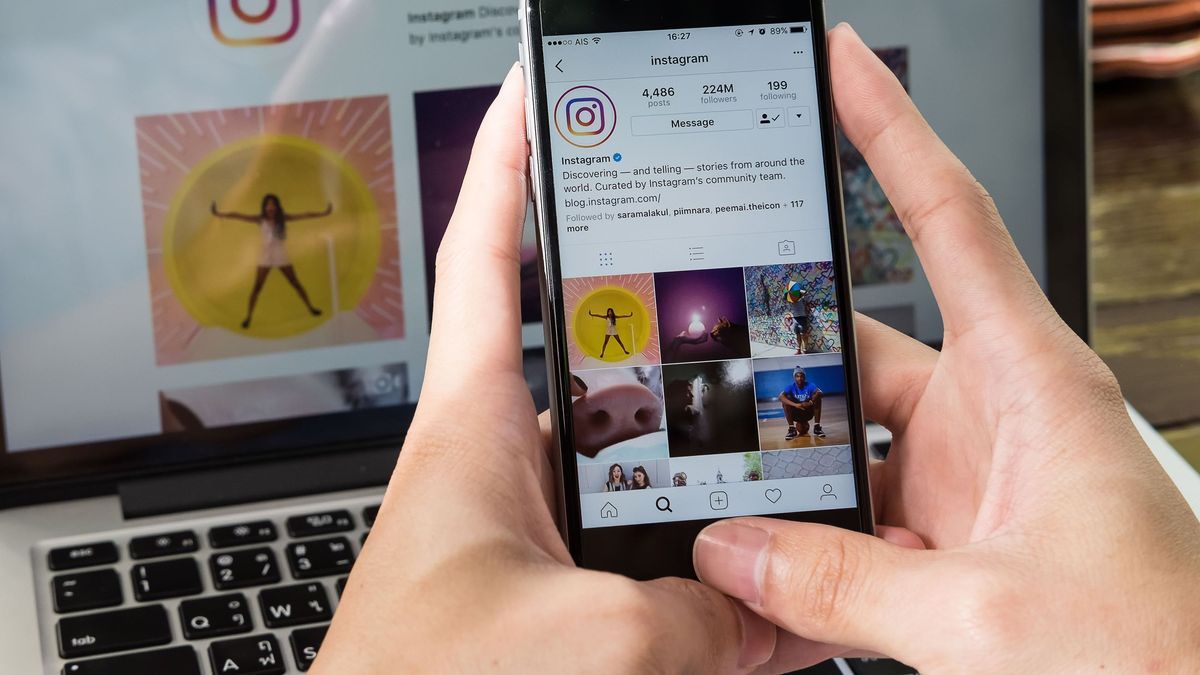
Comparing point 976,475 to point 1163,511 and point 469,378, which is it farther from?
point 469,378

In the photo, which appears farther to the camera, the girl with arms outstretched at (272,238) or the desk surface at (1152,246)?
the desk surface at (1152,246)

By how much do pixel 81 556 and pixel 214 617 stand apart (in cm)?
8

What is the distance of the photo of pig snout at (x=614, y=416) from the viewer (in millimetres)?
377

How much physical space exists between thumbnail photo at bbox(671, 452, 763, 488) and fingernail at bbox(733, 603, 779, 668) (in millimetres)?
46

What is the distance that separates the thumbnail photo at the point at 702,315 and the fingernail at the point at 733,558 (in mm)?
65

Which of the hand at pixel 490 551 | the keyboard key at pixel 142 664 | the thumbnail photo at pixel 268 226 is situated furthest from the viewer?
the thumbnail photo at pixel 268 226

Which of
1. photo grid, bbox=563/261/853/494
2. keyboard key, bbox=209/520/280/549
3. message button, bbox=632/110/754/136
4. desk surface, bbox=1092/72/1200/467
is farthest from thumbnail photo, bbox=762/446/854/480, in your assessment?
desk surface, bbox=1092/72/1200/467

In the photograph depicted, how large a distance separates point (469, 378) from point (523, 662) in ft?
0.34

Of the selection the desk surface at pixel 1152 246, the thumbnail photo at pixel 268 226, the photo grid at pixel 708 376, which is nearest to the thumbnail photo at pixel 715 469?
the photo grid at pixel 708 376

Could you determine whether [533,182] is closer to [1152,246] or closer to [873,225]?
[873,225]

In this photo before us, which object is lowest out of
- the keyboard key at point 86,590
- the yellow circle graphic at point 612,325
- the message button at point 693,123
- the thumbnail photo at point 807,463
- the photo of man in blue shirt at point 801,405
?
the keyboard key at point 86,590

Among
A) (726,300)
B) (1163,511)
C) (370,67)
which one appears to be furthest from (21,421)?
(1163,511)

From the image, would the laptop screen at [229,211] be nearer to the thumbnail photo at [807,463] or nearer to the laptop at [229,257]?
the laptop at [229,257]

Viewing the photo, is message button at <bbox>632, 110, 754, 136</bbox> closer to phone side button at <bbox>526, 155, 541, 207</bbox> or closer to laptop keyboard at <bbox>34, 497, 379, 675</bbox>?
phone side button at <bbox>526, 155, 541, 207</bbox>
